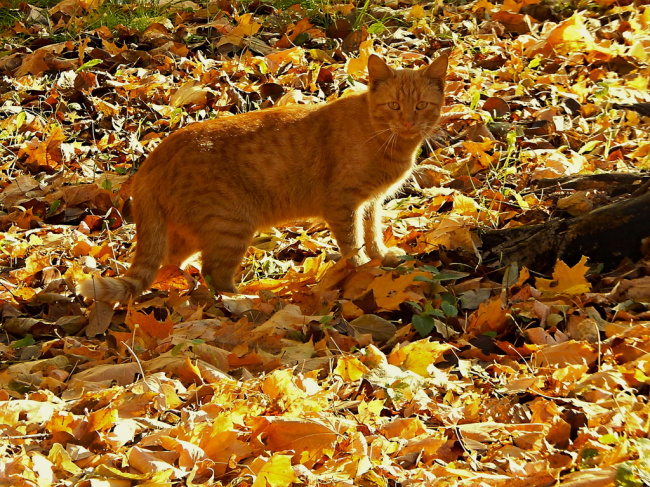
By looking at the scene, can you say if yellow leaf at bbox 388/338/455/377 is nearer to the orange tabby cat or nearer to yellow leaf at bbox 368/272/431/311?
yellow leaf at bbox 368/272/431/311

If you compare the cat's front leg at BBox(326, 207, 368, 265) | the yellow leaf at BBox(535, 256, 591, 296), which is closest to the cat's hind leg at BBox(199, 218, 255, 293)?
the cat's front leg at BBox(326, 207, 368, 265)

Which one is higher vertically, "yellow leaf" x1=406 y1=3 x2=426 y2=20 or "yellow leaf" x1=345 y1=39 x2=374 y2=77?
"yellow leaf" x1=406 y1=3 x2=426 y2=20

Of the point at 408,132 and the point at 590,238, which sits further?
the point at 408,132

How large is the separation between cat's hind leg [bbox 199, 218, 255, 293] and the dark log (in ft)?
5.71

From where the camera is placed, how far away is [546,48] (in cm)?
679

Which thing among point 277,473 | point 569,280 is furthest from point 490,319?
point 277,473

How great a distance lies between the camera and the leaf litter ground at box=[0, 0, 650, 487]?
2.59 metres

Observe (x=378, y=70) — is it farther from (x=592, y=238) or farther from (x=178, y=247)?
(x=592, y=238)

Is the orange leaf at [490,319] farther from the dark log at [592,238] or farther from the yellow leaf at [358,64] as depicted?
the yellow leaf at [358,64]

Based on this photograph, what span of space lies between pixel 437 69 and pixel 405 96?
0.35 meters

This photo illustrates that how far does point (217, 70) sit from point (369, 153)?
7.66ft

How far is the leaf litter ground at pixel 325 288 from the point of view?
2588mm

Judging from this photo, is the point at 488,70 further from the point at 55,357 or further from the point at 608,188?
the point at 55,357

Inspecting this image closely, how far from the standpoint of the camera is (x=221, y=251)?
4.79m
